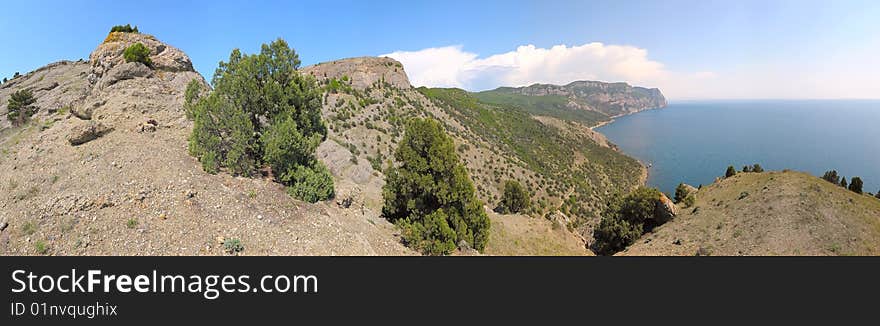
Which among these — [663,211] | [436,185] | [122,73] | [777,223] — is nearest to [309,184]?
[436,185]

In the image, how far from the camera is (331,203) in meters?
13.2

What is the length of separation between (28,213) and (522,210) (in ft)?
107

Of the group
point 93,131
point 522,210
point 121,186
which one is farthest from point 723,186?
point 93,131

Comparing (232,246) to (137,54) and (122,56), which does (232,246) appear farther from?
(122,56)

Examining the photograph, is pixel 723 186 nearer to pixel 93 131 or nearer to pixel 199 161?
pixel 199 161

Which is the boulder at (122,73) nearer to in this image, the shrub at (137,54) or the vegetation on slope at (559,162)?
the shrub at (137,54)

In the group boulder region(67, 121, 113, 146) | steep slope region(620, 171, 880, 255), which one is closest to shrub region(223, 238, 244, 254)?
boulder region(67, 121, 113, 146)

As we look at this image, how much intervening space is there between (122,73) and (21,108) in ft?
54.7

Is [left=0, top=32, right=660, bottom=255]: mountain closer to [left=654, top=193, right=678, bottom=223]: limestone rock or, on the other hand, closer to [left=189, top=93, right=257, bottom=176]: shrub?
[left=189, top=93, right=257, bottom=176]: shrub

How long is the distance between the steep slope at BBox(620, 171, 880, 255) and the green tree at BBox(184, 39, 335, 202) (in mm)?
24852

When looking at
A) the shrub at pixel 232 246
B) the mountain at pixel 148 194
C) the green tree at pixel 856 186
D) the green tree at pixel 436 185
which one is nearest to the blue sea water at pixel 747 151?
the green tree at pixel 856 186

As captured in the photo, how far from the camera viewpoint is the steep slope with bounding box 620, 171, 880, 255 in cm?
1973

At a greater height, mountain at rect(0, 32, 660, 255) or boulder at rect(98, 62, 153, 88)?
boulder at rect(98, 62, 153, 88)

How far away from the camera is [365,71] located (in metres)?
72.0
